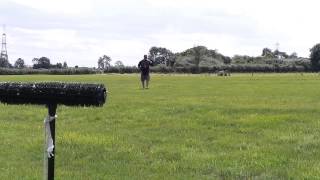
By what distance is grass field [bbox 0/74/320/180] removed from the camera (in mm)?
9578

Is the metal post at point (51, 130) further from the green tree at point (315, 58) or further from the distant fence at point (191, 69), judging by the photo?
the green tree at point (315, 58)

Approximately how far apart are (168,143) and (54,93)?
249 inches

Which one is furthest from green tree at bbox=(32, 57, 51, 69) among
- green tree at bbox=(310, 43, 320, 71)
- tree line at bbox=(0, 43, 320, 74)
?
green tree at bbox=(310, 43, 320, 71)

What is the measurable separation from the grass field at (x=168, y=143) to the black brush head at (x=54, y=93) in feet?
10.6

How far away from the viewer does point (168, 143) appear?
1216cm

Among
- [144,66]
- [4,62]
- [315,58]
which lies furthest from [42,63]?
[144,66]

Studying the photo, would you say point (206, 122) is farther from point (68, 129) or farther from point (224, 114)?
point (68, 129)

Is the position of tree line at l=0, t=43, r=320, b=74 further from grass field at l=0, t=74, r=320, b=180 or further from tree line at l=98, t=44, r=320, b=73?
grass field at l=0, t=74, r=320, b=180

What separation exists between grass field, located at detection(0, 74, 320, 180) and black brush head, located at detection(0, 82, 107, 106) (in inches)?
128

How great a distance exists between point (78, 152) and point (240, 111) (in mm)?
7587

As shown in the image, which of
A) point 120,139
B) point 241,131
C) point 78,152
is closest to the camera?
point 78,152

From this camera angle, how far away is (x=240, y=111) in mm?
17906

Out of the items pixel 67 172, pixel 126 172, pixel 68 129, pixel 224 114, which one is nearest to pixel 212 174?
pixel 126 172

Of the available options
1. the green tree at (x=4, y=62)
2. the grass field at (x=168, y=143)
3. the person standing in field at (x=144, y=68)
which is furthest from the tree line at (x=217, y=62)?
the grass field at (x=168, y=143)
